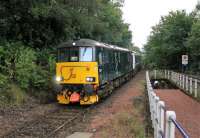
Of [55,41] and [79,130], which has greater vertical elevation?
[55,41]

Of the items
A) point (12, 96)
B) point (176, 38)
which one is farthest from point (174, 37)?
point (12, 96)

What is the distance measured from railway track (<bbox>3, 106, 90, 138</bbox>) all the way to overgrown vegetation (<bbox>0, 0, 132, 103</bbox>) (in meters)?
2.30

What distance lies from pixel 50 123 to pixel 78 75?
4.58m

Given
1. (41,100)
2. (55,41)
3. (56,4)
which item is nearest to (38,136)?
(41,100)

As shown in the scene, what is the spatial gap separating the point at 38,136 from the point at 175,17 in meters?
31.7

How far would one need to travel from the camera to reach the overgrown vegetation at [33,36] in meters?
17.6

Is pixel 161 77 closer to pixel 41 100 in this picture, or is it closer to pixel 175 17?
pixel 175 17

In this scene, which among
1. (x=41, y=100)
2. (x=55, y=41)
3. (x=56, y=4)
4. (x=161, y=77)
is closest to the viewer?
(x=41, y=100)

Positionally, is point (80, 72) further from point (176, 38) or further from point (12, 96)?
point (176, 38)

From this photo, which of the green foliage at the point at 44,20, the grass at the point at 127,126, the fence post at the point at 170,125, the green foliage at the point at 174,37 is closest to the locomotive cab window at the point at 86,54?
the grass at the point at 127,126

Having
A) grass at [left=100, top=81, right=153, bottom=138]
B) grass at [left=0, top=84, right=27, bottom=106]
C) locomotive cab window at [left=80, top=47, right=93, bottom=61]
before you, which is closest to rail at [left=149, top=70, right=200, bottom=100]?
locomotive cab window at [left=80, top=47, right=93, bottom=61]

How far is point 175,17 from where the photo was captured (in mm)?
40781

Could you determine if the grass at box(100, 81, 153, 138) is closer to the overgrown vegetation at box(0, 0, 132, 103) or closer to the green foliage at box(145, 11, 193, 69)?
the overgrown vegetation at box(0, 0, 132, 103)

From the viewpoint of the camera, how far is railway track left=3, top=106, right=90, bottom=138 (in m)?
11.5
